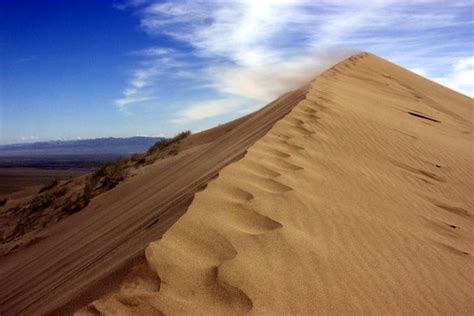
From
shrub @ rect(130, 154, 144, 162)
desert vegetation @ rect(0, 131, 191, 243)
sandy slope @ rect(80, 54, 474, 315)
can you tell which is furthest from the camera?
shrub @ rect(130, 154, 144, 162)

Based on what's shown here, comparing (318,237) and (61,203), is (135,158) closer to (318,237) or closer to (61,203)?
(61,203)

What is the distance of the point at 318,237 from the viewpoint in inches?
112

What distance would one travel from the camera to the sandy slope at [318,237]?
213 centimetres

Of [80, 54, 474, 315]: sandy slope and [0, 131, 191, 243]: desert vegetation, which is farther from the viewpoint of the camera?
[0, 131, 191, 243]: desert vegetation

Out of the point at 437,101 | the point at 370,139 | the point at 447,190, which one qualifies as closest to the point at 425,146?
→ the point at 370,139

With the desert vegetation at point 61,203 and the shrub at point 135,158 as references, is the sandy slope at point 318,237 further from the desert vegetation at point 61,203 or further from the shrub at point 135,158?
the shrub at point 135,158

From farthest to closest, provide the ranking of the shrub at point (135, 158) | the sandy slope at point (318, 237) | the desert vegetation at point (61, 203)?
the shrub at point (135, 158)
the desert vegetation at point (61, 203)
the sandy slope at point (318, 237)

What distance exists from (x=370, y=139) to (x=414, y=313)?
→ 3968mm

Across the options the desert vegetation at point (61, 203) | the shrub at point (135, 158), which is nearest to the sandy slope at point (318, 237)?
the desert vegetation at point (61, 203)

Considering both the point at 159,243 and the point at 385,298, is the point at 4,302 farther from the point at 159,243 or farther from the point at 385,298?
the point at 385,298

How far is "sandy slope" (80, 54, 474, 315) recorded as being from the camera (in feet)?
6.98

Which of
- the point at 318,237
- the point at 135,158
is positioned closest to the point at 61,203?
the point at 135,158

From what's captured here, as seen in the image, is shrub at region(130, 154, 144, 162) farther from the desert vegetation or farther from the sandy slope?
the sandy slope

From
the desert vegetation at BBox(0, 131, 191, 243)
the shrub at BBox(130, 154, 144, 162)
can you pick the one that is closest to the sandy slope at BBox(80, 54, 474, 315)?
the desert vegetation at BBox(0, 131, 191, 243)
